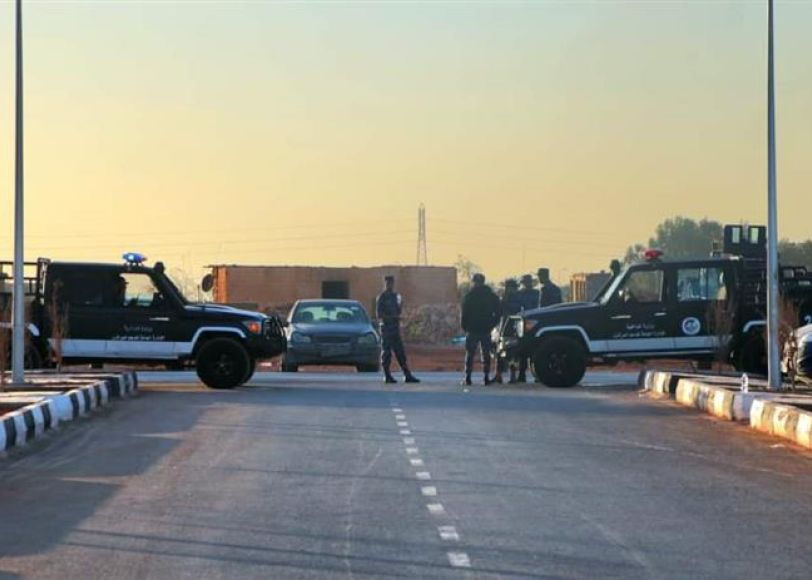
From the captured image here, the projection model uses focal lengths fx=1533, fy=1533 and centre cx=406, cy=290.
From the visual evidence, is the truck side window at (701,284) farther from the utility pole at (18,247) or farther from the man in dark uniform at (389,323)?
the utility pole at (18,247)

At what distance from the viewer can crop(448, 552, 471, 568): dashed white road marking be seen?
873cm

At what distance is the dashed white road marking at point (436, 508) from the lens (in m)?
10.8

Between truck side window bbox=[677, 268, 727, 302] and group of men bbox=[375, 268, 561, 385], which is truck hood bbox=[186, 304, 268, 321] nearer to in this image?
group of men bbox=[375, 268, 561, 385]

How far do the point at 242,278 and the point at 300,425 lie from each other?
4610cm

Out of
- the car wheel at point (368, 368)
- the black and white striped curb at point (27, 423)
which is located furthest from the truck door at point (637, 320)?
the black and white striped curb at point (27, 423)

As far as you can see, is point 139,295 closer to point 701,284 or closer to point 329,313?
point 329,313

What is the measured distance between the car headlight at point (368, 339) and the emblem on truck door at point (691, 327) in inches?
287

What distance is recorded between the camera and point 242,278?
63.5 meters

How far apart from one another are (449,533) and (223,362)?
49.5ft

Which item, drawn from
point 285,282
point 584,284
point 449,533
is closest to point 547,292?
point 449,533

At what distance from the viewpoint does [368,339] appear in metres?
30.3

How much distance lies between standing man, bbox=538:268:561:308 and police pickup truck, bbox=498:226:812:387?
320 cm

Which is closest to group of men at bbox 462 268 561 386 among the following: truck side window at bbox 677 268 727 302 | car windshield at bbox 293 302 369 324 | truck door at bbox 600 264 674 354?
truck door at bbox 600 264 674 354

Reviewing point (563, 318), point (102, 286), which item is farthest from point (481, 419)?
point (102, 286)
